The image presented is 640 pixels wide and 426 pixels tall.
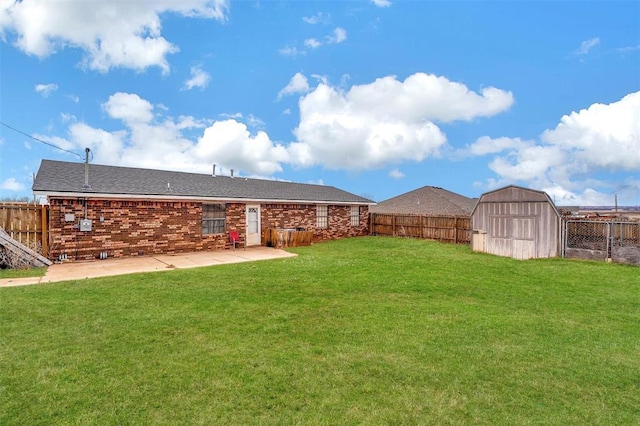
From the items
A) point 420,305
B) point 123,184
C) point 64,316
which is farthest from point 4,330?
point 123,184

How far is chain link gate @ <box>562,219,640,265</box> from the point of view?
38.7 ft

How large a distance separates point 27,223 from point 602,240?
20.2 meters

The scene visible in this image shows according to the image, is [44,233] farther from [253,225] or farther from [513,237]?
[513,237]

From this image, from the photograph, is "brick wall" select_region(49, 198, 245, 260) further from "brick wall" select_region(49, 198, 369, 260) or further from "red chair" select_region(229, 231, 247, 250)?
"red chair" select_region(229, 231, 247, 250)

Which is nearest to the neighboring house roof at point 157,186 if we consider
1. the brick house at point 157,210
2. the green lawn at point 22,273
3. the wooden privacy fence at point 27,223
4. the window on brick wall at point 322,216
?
the brick house at point 157,210

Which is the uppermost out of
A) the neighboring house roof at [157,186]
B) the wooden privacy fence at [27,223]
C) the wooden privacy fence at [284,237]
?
the neighboring house roof at [157,186]

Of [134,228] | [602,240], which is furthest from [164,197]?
[602,240]

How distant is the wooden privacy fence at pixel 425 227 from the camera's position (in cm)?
1789

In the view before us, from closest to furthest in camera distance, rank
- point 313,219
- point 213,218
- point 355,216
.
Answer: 1. point 213,218
2. point 313,219
3. point 355,216

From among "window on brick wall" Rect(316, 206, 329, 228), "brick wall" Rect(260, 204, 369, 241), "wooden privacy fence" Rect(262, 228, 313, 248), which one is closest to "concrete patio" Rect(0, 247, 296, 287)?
"wooden privacy fence" Rect(262, 228, 313, 248)

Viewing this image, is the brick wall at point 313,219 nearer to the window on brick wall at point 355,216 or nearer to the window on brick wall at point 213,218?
the window on brick wall at point 355,216

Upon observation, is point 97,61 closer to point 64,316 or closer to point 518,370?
point 64,316

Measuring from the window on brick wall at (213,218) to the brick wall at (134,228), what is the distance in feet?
A: 0.63

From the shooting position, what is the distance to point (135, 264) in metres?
11.3
